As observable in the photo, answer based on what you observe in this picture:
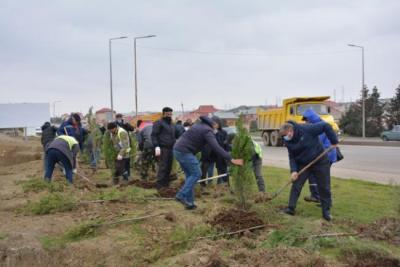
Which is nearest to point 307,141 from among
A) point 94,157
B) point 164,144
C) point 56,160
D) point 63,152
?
point 164,144

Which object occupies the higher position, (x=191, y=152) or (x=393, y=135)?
(x=191, y=152)

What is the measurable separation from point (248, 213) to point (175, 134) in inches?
151

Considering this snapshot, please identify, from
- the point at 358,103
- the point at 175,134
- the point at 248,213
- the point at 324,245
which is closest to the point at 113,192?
the point at 175,134

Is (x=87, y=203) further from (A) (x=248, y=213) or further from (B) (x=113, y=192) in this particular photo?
(A) (x=248, y=213)

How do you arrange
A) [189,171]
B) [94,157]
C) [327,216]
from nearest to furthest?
[327,216] < [189,171] < [94,157]

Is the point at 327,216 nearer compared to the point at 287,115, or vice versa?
the point at 327,216

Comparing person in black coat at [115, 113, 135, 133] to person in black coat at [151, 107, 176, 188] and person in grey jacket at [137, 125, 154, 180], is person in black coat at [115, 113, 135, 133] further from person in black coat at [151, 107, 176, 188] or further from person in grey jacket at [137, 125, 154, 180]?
person in black coat at [151, 107, 176, 188]

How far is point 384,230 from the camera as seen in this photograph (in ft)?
20.2

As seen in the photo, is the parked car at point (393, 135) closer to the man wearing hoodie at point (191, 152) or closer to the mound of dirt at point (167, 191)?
the mound of dirt at point (167, 191)

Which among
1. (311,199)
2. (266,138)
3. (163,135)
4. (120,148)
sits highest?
(163,135)

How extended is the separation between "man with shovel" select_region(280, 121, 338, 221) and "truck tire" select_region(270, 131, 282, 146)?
76.5 feet

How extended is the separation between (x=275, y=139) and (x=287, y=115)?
159 inches

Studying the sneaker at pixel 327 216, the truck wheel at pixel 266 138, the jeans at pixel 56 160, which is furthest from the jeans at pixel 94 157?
the truck wheel at pixel 266 138

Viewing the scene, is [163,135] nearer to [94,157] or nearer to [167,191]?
[167,191]
